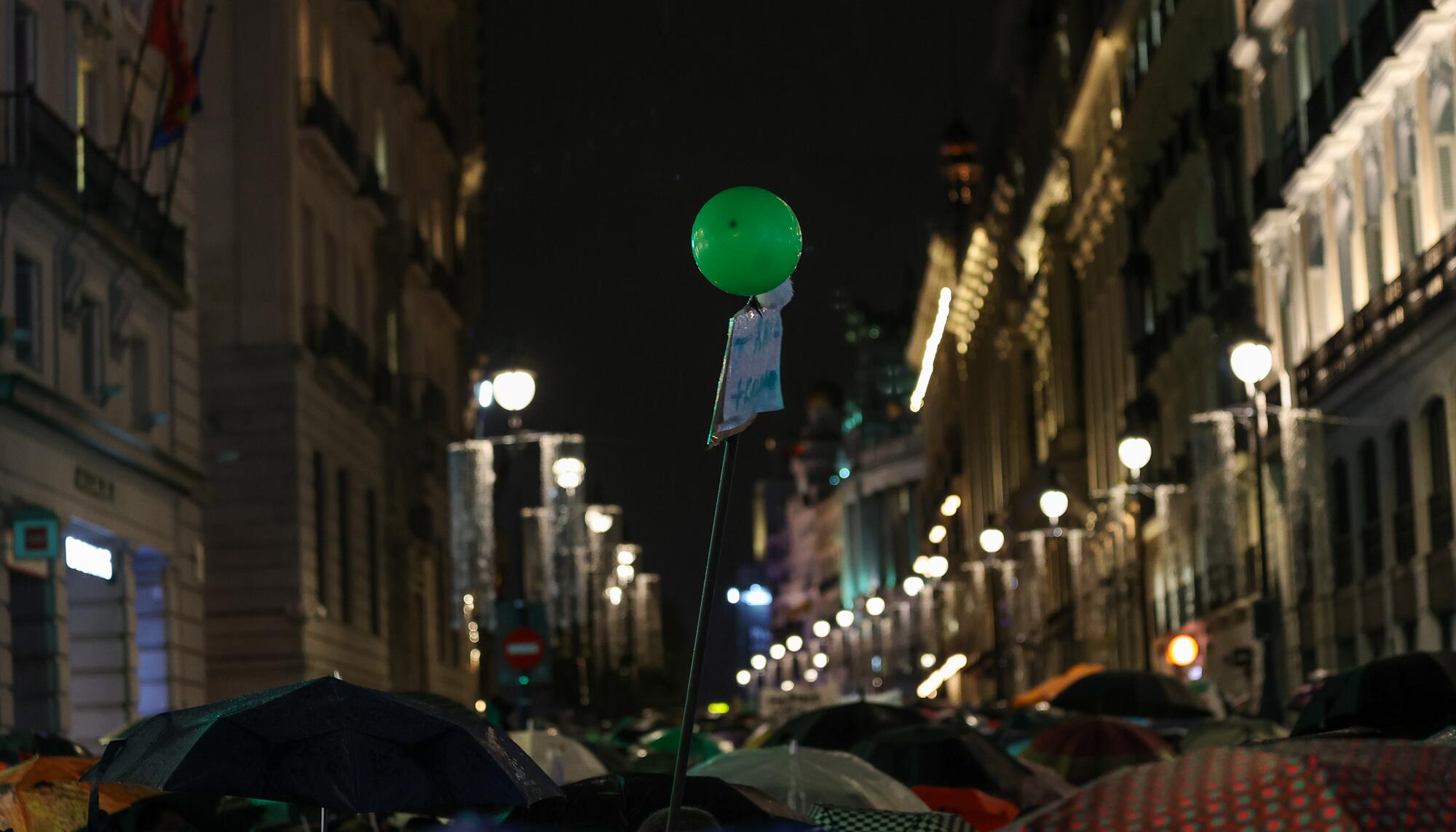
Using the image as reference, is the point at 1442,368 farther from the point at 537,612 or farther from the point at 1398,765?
the point at 1398,765

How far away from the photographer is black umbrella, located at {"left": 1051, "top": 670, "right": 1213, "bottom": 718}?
26.0 meters

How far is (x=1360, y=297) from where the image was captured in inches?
1620

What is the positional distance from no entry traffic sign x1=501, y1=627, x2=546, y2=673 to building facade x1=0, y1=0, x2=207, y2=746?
5.10 metres

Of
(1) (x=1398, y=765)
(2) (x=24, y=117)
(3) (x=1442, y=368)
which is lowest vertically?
(1) (x=1398, y=765)

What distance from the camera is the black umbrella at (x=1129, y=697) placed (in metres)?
26.0

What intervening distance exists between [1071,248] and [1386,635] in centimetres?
3927

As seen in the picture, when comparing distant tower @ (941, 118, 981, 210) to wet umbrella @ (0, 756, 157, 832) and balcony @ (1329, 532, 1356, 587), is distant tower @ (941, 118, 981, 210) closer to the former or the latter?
balcony @ (1329, 532, 1356, 587)

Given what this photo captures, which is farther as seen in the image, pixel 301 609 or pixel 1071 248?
pixel 1071 248

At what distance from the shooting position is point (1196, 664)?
5594 centimetres

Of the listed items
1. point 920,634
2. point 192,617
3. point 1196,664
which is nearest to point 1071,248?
point 1196,664

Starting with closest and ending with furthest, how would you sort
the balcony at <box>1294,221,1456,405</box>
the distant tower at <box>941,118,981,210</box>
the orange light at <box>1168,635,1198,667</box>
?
the balcony at <box>1294,221,1456,405</box> < the orange light at <box>1168,635,1198,667</box> < the distant tower at <box>941,118,981,210</box>

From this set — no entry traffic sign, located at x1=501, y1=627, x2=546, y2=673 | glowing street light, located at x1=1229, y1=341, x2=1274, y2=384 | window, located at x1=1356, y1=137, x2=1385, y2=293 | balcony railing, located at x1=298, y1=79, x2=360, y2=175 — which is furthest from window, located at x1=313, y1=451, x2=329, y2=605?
glowing street light, located at x1=1229, y1=341, x2=1274, y2=384

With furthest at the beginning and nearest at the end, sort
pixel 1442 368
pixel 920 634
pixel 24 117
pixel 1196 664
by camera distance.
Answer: pixel 920 634 < pixel 1196 664 < pixel 1442 368 < pixel 24 117

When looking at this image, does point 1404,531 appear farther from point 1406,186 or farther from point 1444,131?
point 1444,131
